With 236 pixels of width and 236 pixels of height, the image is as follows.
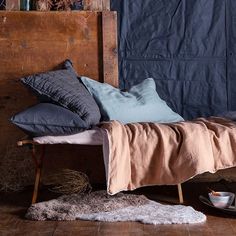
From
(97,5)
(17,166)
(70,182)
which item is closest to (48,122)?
(70,182)

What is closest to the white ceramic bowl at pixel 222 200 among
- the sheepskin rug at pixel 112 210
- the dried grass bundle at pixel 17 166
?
the sheepskin rug at pixel 112 210

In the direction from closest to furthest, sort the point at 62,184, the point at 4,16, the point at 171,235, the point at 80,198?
the point at 171,235 → the point at 80,198 → the point at 62,184 → the point at 4,16

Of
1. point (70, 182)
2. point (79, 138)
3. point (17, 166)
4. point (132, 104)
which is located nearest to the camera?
point (79, 138)

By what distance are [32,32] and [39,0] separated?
246 millimetres

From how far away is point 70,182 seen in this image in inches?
135

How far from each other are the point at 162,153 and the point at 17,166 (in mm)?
1293

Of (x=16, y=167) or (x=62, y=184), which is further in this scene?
(x=16, y=167)

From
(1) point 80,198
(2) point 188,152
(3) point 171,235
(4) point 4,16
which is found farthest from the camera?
(4) point 4,16

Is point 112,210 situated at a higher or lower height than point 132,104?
lower

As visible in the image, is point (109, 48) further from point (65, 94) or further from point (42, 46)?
point (65, 94)

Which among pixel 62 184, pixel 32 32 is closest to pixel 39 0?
pixel 32 32

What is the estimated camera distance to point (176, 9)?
398 cm

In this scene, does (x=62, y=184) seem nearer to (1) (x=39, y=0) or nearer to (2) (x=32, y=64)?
(2) (x=32, y=64)

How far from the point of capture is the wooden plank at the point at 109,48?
153 inches
